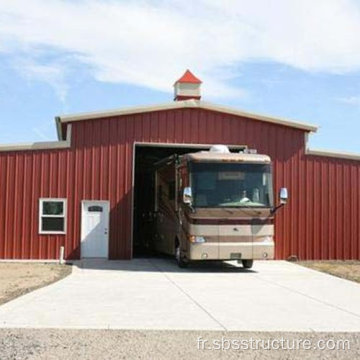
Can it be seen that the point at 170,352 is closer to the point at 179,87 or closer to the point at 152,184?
the point at 152,184

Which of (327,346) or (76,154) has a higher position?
(76,154)

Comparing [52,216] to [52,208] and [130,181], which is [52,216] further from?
[130,181]

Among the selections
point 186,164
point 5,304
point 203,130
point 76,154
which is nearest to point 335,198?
point 203,130

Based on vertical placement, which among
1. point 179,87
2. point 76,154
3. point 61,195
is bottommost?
point 61,195

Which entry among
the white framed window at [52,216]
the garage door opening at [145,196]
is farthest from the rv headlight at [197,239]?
the garage door opening at [145,196]

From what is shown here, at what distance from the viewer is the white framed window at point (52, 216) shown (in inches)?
926

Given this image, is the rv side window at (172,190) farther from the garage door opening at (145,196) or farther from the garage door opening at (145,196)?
the garage door opening at (145,196)

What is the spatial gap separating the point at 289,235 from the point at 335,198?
2357 millimetres

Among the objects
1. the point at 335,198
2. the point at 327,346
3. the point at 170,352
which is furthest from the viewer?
the point at 335,198

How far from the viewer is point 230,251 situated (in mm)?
19109

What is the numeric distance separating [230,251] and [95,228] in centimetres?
652

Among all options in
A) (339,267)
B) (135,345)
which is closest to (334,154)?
(339,267)

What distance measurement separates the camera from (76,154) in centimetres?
2372

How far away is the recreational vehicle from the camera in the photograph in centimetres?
1902
